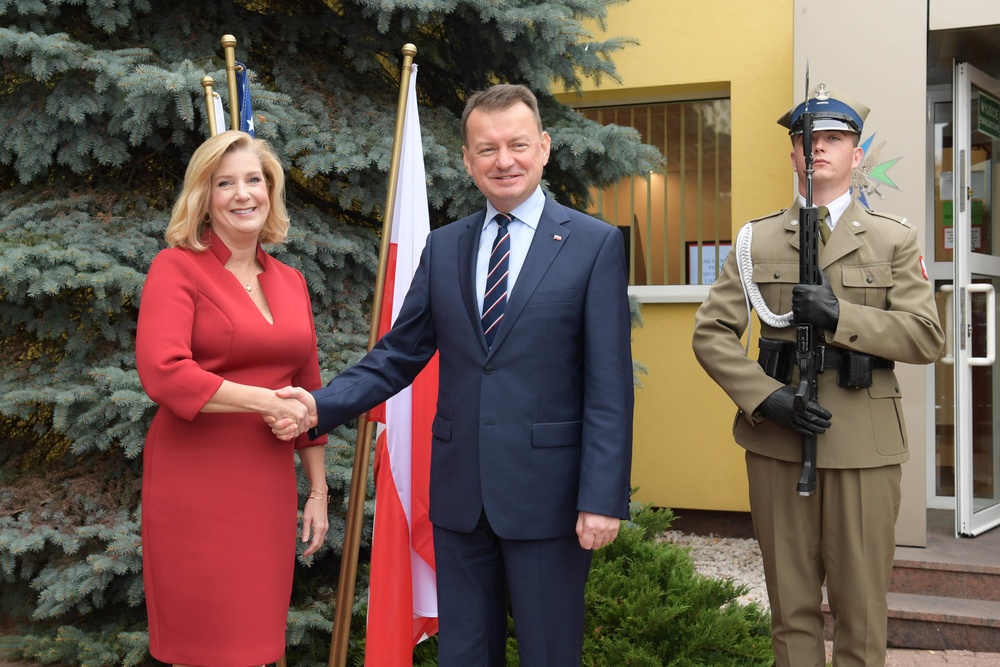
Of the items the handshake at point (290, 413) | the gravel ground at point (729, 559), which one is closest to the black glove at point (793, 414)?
the handshake at point (290, 413)

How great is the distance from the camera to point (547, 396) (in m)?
2.39

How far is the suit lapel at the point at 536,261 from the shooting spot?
2389mm

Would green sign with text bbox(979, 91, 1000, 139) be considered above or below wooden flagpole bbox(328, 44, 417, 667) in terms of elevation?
above

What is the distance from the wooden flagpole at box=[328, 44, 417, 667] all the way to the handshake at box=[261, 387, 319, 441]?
0.65 meters

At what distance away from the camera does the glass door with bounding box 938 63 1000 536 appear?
5219 millimetres

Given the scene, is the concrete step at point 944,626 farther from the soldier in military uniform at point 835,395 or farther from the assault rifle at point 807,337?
the assault rifle at point 807,337

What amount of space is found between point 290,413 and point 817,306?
5.20ft

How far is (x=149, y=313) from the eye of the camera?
2498mm

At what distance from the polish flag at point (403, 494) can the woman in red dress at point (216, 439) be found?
1.91 feet

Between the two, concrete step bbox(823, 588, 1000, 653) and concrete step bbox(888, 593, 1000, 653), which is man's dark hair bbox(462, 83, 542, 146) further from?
concrete step bbox(888, 593, 1000, 653)

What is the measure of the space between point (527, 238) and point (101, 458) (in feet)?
8.45

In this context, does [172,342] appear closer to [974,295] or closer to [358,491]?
[358,491]

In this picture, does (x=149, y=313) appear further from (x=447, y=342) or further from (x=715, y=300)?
(x=715, y=300)

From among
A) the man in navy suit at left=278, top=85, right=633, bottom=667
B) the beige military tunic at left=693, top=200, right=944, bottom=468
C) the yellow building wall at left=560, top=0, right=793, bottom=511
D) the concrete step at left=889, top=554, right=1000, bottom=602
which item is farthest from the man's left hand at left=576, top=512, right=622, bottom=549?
the yellow building wall at left=560, top=0, right=793, bottom=511
